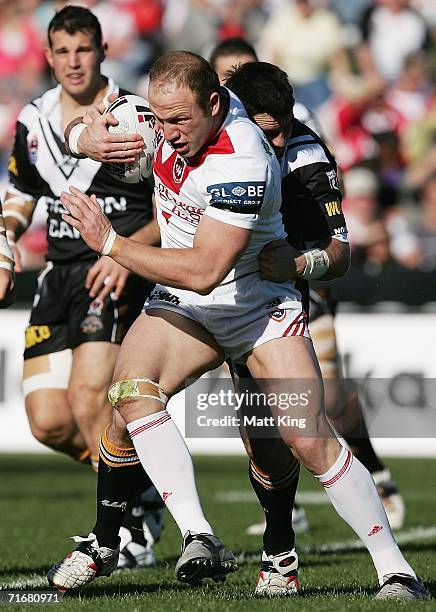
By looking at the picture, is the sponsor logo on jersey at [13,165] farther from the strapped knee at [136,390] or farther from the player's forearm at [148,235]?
the strapped knee at [136,390]

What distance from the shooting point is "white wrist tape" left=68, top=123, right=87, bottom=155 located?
5836 millimetres

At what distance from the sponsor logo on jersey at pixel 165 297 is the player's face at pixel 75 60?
6.51 ft

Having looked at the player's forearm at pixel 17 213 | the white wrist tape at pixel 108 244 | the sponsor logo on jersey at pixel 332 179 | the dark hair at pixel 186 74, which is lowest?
the white wrist tape at pixel 108 244

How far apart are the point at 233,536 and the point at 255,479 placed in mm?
2396

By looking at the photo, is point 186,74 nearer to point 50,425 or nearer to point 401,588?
point 401,588

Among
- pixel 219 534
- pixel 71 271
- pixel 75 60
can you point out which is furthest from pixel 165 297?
pixel 219 534

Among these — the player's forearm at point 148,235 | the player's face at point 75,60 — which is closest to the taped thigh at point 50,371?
the player's forearm at point 148,235

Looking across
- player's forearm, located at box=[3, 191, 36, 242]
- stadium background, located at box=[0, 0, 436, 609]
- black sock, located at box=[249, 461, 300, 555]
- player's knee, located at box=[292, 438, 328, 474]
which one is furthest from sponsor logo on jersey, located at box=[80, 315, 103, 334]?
stadium background, located at box=[0, 0, 436, 609]

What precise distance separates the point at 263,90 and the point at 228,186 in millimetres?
715

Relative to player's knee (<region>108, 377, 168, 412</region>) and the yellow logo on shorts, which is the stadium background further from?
player's knee (<region>108, 377, 168, 412</region>)

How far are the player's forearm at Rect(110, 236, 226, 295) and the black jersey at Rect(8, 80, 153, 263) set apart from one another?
2077 mm

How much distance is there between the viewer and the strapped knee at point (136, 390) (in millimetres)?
5438

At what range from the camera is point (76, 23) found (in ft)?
24.0

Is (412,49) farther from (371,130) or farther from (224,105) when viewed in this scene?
(224,105)
